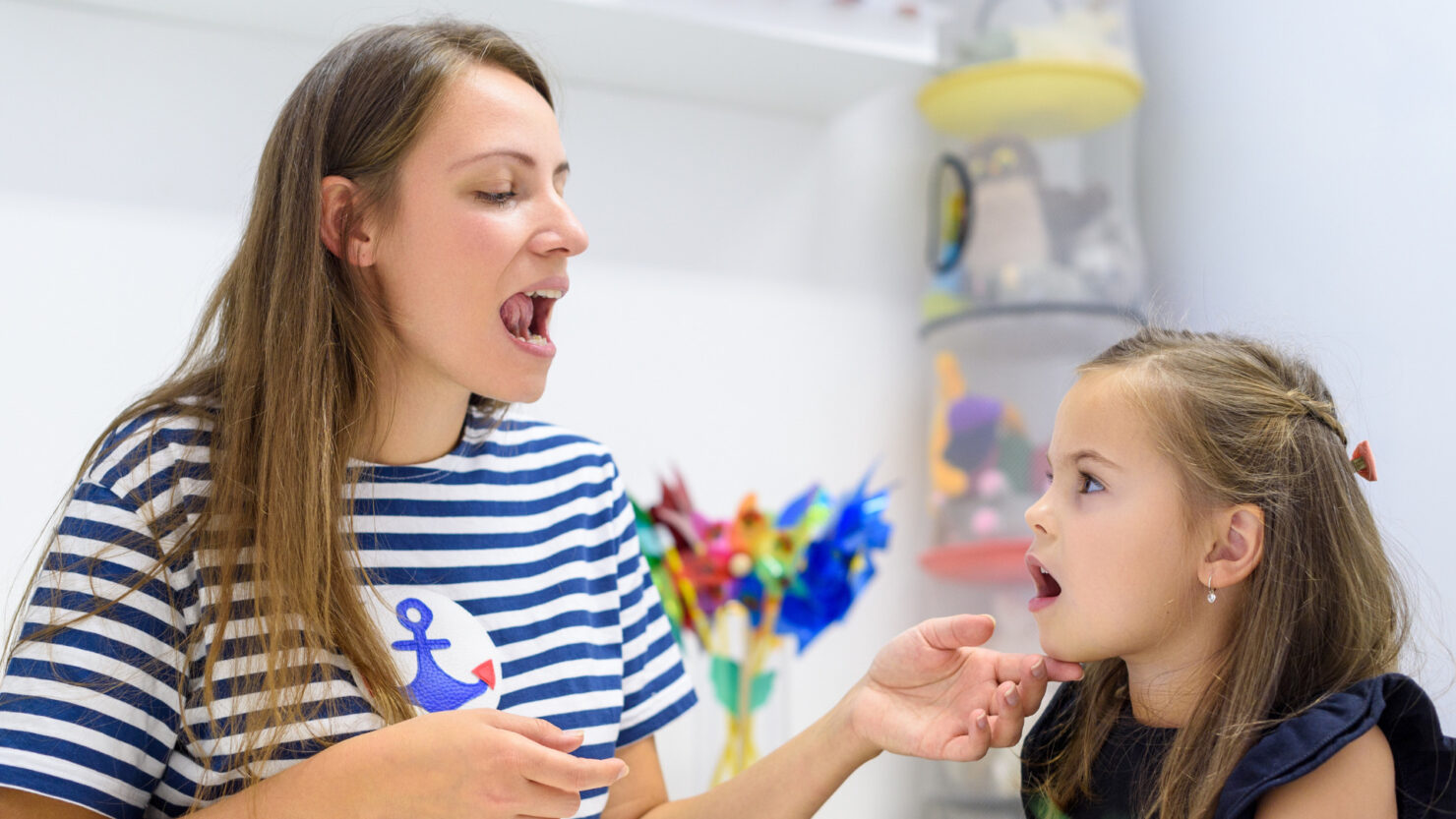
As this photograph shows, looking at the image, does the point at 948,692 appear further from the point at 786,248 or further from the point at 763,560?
the point at 786,248

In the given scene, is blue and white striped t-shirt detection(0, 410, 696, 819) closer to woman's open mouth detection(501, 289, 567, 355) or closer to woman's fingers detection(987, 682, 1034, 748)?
woman's open mouth detection(501, 289, 567, 355)

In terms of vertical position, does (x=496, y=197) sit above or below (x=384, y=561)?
above

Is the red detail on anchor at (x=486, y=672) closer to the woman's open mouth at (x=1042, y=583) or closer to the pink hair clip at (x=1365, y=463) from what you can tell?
the woman's open mouth at (x=1042, y=583)

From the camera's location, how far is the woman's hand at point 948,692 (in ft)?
3.04

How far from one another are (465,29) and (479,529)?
0.44m

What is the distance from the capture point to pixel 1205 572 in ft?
3.03

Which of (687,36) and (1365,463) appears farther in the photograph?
(687,36)

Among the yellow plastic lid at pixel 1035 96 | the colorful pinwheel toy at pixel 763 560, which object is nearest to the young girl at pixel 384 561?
the colorful pinwheel toy at pixel 763 560

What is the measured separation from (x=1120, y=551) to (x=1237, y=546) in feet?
0.30

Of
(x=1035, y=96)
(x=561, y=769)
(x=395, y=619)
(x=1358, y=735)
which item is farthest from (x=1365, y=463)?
(x=1035, y=96)

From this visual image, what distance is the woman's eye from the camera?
39.9 inches

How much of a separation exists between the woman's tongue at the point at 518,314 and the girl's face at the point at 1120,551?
47 cm

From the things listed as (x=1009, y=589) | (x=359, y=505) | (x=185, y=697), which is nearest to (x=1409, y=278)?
(x=1009, y=589)

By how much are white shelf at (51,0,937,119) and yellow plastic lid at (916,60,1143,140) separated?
2.5 inches
